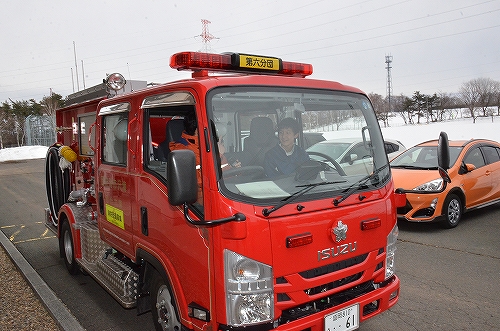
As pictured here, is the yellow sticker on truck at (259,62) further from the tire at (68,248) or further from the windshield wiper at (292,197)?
the tire at (68,248)

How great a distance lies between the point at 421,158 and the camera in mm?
8273

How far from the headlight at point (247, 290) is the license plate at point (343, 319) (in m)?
0.48

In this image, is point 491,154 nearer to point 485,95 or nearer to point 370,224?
point 370,224

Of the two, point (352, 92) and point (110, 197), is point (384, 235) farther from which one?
point (110, 197)

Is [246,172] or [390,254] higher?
[246,172]

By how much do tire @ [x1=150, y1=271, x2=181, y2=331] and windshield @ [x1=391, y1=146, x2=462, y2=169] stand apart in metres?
6.11

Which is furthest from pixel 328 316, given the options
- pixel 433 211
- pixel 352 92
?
pixel 433 211

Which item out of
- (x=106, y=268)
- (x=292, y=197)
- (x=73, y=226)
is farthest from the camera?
(x=73, y=226)

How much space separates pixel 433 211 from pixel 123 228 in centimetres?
531

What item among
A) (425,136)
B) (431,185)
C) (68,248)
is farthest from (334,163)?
(425,136)

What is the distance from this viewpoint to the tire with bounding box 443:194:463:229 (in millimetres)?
7117

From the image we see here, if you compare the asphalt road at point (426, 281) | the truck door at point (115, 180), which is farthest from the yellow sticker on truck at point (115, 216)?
the asphalt road at point (426, 281)

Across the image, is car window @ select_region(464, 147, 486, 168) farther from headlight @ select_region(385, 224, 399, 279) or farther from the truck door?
the truck door

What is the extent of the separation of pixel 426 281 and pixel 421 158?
3838 mm
